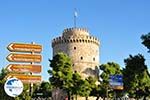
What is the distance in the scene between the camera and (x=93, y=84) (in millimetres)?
72125

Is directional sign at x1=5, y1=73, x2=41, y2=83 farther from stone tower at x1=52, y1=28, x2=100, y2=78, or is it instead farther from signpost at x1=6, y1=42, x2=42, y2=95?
stone tower at x1=52, y1=28, x2=100, y2=78

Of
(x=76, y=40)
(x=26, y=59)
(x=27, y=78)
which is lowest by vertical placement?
(x=27, y=78)

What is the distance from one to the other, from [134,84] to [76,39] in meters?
29.6

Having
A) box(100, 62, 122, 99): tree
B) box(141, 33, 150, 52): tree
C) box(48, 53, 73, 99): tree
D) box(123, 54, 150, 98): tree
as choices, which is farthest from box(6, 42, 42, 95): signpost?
box(100, 62, 122, 99): tree

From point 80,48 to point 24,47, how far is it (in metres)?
64.8

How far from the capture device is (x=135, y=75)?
54312mm

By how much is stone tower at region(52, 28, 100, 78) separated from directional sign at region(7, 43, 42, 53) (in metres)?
62.1

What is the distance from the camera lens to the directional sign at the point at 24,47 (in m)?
17.8

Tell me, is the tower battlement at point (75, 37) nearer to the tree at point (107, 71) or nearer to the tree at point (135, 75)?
the tree at point (107, 71)

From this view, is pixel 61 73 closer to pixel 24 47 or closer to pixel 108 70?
pixel 108 70

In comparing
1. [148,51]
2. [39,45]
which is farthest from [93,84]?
[39,45]

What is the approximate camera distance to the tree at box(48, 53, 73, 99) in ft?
201

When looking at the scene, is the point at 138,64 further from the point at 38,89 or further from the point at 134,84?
the point at 38,89

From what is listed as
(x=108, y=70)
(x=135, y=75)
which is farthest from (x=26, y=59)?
(x=108, y=70)
